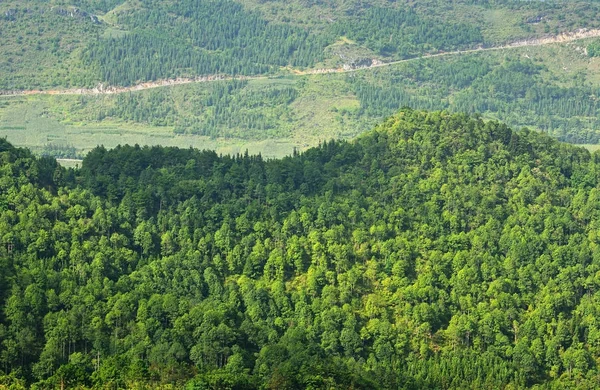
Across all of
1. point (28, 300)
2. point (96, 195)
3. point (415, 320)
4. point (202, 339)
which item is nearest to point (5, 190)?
point (96, 195)

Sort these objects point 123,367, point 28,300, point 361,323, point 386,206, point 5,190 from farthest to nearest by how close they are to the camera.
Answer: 1. point 386,206
2. point 5,190
3. point 361,323
4. point 28,300
5. point 123,367

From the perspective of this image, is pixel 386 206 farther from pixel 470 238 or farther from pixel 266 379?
pixel 266 379

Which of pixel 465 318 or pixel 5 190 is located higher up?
pixel 5 190

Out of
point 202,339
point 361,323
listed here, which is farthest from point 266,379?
point 361,323

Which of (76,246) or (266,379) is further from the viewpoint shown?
(76,246)

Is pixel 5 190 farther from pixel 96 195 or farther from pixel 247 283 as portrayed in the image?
pixel 247 283

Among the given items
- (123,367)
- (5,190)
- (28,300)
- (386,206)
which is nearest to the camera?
(123,367)
